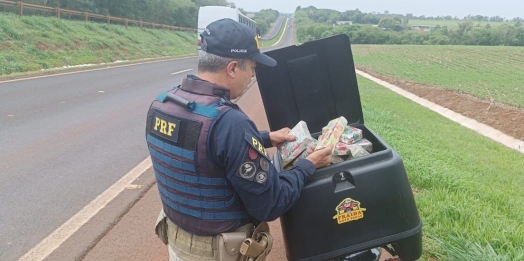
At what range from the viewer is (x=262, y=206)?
1775 mm

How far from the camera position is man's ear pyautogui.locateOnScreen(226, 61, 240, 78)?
5.93 ft

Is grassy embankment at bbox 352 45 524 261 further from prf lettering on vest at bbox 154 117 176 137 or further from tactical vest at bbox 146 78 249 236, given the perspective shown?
prf lettering on vest at bbox 154 117 176 137

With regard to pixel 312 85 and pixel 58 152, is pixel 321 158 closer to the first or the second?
pixel 312 85

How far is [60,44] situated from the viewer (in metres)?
20.4

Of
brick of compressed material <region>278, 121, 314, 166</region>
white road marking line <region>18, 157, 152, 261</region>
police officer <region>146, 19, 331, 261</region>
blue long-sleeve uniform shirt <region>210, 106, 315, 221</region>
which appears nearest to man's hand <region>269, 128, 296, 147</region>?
brick of compressed material <region>278, 121, 314, 166</region>

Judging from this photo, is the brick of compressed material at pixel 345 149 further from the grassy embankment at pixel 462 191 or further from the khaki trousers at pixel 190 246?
the grassy embankment at pixel 462 191

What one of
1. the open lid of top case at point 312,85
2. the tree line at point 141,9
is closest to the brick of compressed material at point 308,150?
the open lid of top case at point 312,85

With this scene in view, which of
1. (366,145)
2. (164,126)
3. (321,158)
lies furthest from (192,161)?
(366,145)

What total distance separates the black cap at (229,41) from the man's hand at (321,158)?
20.4 inches

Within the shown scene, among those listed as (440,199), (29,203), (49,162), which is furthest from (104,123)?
(440,199)

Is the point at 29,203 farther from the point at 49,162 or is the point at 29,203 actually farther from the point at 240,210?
the point at 240,210

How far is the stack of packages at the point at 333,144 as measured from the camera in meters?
2.20

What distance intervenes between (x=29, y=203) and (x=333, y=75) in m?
3.38

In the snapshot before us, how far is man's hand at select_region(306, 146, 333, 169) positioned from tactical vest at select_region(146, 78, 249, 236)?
0.39 metres
